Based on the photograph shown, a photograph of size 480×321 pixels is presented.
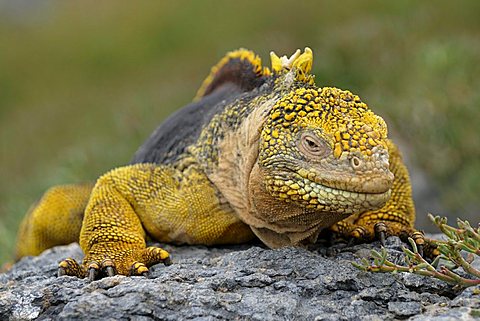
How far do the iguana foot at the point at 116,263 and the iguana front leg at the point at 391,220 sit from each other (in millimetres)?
1283

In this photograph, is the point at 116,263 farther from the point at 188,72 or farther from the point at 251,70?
the point at 188,72

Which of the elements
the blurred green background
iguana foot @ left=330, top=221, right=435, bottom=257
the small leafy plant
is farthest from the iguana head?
the blurred green background

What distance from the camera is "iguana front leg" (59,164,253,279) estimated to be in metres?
5.80

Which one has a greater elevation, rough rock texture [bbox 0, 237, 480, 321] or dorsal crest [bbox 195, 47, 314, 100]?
dorsal crest [bbox 195, 47, 314, 100]

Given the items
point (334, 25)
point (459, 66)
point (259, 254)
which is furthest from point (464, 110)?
point (259, 254)

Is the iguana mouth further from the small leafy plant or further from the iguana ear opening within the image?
the iguana ear opening

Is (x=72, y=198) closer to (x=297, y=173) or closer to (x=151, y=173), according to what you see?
(x=151, y=173)

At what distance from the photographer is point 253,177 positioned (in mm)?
5426

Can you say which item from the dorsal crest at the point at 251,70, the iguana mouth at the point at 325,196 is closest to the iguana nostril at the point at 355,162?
the iguana mouth at the point at 325,196

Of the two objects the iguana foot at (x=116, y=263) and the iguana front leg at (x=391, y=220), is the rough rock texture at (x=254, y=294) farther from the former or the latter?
the iguana front leg at (x=391, y=220)

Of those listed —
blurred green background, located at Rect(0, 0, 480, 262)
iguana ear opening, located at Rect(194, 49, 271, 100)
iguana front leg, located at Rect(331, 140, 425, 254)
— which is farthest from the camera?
blurred green background, located at Rect(0, 0, 480, 262)

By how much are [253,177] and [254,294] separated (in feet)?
2.95

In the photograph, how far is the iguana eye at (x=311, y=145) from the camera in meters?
4.99

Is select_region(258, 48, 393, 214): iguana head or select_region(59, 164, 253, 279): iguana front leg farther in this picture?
select_region(59, 164, 253, 279): iguana front leg
